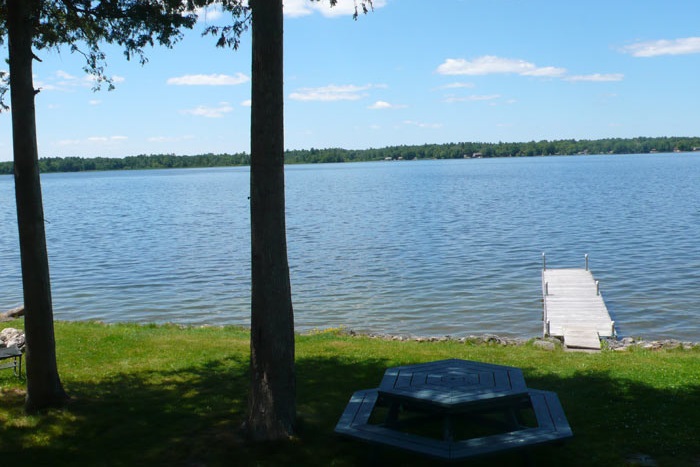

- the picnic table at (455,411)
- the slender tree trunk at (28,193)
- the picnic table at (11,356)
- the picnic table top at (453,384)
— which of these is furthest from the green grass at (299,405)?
the slender tree trunk at (28,193)

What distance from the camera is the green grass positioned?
6.73 m

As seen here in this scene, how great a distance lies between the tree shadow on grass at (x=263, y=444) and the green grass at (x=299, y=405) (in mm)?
13

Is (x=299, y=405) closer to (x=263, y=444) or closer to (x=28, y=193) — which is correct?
(x=263, y=444)

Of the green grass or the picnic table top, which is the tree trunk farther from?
the picnic table top

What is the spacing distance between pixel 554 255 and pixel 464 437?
27.4 metres

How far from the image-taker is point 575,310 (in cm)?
1955

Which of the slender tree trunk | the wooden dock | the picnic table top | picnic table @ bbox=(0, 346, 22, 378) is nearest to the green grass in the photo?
picnic table @ bbox=(0, 346, 22, 378)

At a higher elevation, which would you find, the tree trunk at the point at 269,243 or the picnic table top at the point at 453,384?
the tree trunk at the point at 269,243

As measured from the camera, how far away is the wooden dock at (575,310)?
1647 centimetres

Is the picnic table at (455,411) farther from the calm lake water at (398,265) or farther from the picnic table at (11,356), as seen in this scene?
the calm lake water at (398,265)

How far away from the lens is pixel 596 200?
2581 inches

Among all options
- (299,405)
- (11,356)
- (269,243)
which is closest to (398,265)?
(11,356)

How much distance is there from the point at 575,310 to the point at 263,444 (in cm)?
1450

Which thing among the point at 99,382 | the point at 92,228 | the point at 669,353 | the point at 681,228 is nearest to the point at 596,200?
the point at 681,228
